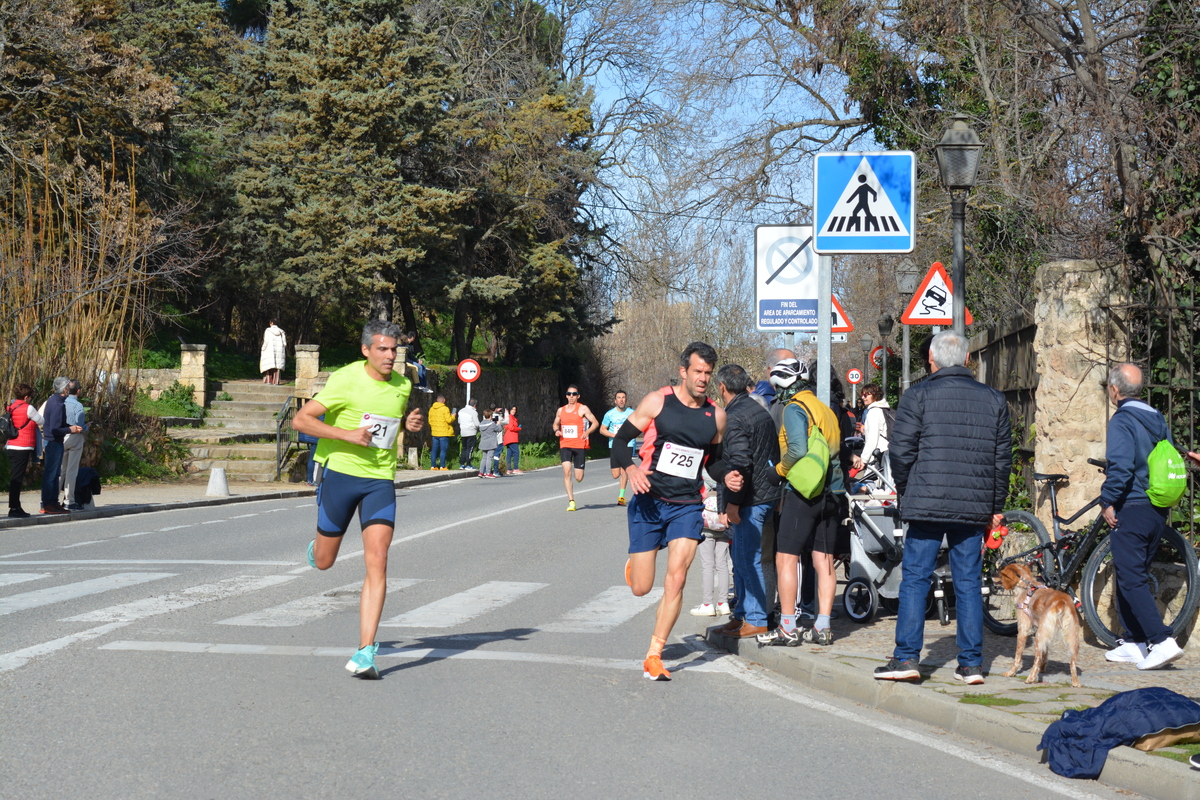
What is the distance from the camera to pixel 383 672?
7461 mm

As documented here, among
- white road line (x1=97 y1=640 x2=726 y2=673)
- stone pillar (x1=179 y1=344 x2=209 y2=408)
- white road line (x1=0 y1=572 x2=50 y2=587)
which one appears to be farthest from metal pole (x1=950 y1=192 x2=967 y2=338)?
stone pillar (x1=179 y1=344 x2=209 y2=408)

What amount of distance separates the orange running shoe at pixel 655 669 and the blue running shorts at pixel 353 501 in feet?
5.64

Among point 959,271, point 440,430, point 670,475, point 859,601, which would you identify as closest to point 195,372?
point 440,430

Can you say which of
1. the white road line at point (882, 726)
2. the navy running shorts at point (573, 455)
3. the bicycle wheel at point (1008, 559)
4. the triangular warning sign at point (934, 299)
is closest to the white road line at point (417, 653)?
the white road line at point (882, 726)

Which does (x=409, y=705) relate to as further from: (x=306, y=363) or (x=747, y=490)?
(x=306, y=363)

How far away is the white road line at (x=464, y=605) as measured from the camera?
9.48 meters

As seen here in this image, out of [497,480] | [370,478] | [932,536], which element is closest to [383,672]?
[370,478]

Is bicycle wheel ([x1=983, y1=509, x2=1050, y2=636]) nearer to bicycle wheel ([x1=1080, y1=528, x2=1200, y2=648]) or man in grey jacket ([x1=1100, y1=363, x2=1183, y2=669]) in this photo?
bicycle wheel ([x1=1080, y1=528, x2=1200, y2=648])

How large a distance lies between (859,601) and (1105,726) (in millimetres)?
3894

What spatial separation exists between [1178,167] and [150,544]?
11.2 m

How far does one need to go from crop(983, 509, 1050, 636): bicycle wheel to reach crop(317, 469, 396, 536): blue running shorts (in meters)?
3.97

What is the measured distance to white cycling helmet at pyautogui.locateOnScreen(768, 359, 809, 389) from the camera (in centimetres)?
906

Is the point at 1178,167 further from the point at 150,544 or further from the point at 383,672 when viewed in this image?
the point at 150,544

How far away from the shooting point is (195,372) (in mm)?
32281
